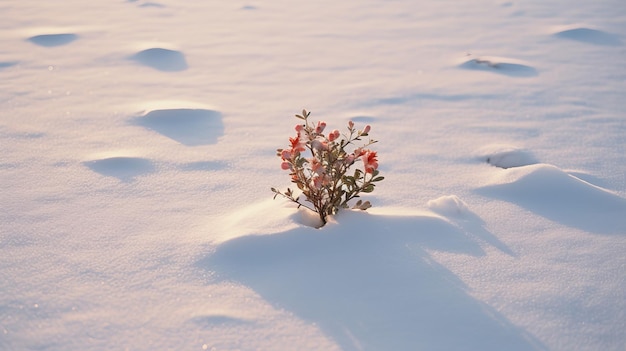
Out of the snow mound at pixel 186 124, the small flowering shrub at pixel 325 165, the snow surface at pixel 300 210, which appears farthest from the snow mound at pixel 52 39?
the small flowering shrub at pixel 325 165

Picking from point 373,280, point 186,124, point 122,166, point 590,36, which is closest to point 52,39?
point 186,124

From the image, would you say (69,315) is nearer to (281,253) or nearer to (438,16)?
(281,253)

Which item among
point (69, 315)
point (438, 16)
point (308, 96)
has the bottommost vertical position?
point (69, 315)

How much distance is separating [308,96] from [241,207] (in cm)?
157

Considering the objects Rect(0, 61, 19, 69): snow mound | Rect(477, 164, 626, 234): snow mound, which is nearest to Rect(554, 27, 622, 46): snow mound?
Rect(477, 164, 626, 234): snow mound

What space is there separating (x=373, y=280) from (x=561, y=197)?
1109 mm

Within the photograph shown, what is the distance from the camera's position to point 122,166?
2.90 metres

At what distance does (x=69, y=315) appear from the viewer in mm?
1875

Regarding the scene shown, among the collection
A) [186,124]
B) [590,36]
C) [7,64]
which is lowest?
[186,124]

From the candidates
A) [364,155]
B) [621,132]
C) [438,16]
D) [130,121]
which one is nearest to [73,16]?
[130,121]

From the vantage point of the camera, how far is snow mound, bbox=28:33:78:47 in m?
4.92

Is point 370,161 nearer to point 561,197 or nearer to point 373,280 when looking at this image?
point 373,280

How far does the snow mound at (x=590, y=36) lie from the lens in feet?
17.1

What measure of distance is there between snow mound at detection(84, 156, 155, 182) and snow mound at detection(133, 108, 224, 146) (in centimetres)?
33
